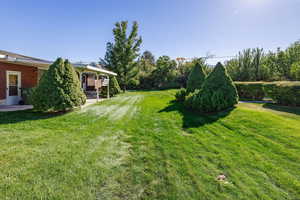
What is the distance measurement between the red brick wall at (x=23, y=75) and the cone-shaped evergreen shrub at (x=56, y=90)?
407 centimetres

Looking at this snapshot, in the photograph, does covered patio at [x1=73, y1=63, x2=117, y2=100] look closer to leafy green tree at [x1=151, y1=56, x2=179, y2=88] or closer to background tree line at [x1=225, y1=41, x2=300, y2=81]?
leafy green tree at [x1=151, y1=56, x2=179, y2=88]

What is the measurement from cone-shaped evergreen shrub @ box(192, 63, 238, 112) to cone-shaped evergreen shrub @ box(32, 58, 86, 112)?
20.4 ft

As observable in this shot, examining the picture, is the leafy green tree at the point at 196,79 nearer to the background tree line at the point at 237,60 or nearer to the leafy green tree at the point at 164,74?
the background tree line at the point at 237,60

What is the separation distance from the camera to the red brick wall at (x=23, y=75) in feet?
26.0

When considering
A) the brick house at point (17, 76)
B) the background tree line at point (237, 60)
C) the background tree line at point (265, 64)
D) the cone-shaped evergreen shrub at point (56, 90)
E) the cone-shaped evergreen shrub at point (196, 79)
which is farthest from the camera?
the background tree line at point (237, 60)

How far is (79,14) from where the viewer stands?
1062 cm

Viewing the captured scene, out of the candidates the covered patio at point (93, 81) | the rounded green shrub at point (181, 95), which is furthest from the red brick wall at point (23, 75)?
the rounded green shrub at point (181, 95)

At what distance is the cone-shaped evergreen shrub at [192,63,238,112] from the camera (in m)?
6.10

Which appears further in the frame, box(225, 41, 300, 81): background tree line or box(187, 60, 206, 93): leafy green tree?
box(225, 41, 300, 81): background tree line

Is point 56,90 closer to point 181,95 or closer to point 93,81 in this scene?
point 181,95

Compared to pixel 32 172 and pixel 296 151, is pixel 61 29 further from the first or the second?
pixel 296 151

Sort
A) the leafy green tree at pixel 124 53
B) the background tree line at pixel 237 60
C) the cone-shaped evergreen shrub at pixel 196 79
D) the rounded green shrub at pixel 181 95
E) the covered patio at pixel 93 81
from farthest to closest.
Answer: the leafy green tree at pixel 124 53 → the background tree line at pixel 237 60 → the covered patio at pixel 93 81 → the rounded green shrub at pixel 181 95 → the cone-shaped evergreen shrub at pixel 196 79

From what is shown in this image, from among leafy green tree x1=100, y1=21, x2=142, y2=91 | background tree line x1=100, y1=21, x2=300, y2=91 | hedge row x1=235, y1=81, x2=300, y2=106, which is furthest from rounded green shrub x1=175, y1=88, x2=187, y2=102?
leafy green tree x1=100, y1=21, x2=142, y2=91

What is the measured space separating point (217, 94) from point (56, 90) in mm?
7408
